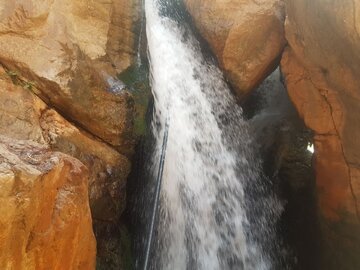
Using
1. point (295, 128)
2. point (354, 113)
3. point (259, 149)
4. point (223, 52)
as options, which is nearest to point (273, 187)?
point (259, 149)

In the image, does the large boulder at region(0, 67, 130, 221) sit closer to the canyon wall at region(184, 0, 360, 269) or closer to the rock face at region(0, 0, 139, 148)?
the rock face at region(0, 0, 139, 148)

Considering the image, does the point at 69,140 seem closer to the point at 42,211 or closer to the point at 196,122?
the point at 42,211

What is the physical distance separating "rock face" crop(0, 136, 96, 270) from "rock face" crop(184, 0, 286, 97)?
568 cm

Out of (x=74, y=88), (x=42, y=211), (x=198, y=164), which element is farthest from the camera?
(x=198, y=164)

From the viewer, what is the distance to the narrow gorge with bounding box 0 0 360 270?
20.0ft

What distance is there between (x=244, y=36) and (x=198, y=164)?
125 inches

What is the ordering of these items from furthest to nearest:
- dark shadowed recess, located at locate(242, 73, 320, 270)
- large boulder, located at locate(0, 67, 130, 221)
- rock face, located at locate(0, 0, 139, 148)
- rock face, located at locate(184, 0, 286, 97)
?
rock face, located at locate(184, 0, 286, 97)
dark shadowed recess, located at locate(242, 73, 320, 270)
rock face, located at locate(0, 0, 139, 148)
large boulder, located at locate(0, 67, 130, 221)

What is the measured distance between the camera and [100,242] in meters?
6.31

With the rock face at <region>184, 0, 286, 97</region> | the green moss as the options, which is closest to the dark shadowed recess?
the rock face at <region>184, 0, 286, 97</region>

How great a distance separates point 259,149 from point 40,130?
544 centimetres

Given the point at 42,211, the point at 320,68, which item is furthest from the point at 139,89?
the point at 42,211

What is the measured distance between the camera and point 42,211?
308 centimetres

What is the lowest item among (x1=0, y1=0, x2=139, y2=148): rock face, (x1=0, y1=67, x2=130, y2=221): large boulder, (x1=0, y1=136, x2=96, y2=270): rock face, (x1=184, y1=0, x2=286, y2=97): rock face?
(x1=0, y1=136, x2=96, y2=270): rock face

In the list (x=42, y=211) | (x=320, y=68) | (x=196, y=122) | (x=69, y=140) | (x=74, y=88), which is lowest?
(x=42, y=211)
